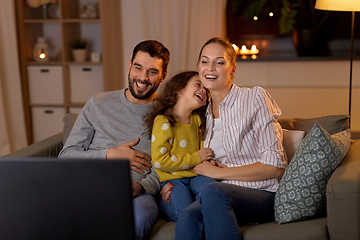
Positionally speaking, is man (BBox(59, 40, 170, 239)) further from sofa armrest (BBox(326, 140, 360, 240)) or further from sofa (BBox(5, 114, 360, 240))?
sofa armrest (BBox(326, 140, 360, 240))

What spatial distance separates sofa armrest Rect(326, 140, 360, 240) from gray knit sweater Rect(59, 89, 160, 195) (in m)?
0.77

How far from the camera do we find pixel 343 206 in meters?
1.29

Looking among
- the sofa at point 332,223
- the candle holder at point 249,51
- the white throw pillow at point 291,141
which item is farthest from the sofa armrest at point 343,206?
the candle holder at point 249,51

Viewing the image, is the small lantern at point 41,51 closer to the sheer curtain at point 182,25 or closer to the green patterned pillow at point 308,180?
the sheer curtain at point 182,25

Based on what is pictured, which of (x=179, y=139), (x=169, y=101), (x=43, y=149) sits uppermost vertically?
(x=169, y=101)

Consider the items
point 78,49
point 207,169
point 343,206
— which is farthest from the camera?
point 78,49

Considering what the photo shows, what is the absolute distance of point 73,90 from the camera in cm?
362

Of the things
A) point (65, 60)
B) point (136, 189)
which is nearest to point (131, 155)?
point (136, 189)

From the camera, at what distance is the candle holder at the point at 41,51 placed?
3.63m


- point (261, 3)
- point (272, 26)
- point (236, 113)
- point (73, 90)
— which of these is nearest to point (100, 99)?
point (236, 113)

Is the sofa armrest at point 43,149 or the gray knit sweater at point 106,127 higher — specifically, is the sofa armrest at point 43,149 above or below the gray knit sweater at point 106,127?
below

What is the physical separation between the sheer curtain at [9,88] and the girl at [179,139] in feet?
7.38

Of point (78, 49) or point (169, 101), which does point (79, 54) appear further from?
point (169, 101)

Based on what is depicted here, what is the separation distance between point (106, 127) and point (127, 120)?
103 millimetres
